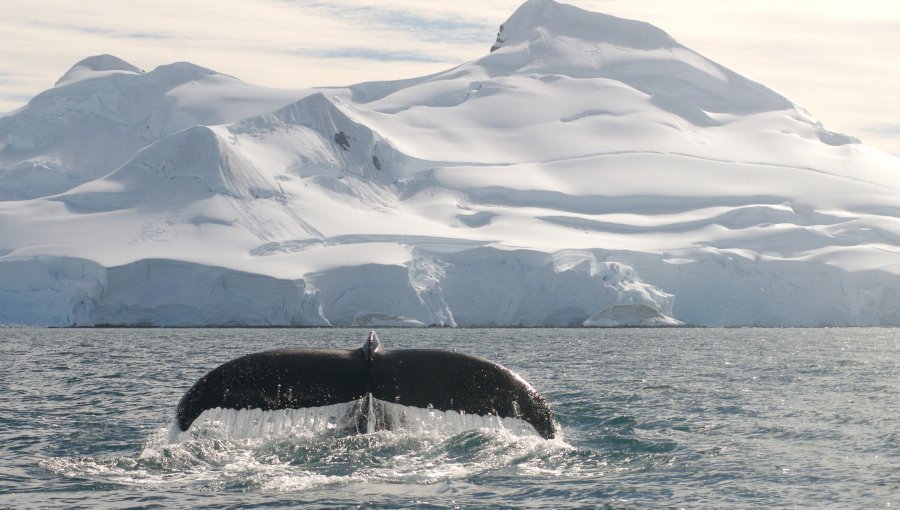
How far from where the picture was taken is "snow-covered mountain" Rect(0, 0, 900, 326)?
224 ft

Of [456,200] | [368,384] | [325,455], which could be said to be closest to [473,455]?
[325,455]

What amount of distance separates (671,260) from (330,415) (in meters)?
65.3

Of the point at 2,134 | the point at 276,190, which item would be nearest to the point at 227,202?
the point at 276,190

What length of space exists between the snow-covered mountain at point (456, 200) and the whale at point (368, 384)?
56.6 m

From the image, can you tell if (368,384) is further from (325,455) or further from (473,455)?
(473,455)

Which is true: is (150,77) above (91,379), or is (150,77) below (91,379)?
above

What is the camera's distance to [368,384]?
1023 cm

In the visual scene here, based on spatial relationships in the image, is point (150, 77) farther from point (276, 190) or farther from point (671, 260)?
point (671, 260)

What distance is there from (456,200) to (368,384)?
3323 inches

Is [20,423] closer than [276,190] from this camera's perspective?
Yes

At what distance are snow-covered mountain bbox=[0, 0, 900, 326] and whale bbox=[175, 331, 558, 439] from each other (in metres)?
56.6

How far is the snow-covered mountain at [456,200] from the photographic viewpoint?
68.3m

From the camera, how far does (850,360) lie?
34344 mm

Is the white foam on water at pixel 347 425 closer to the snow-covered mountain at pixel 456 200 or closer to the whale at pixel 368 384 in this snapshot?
the whale at pixel 368 384
